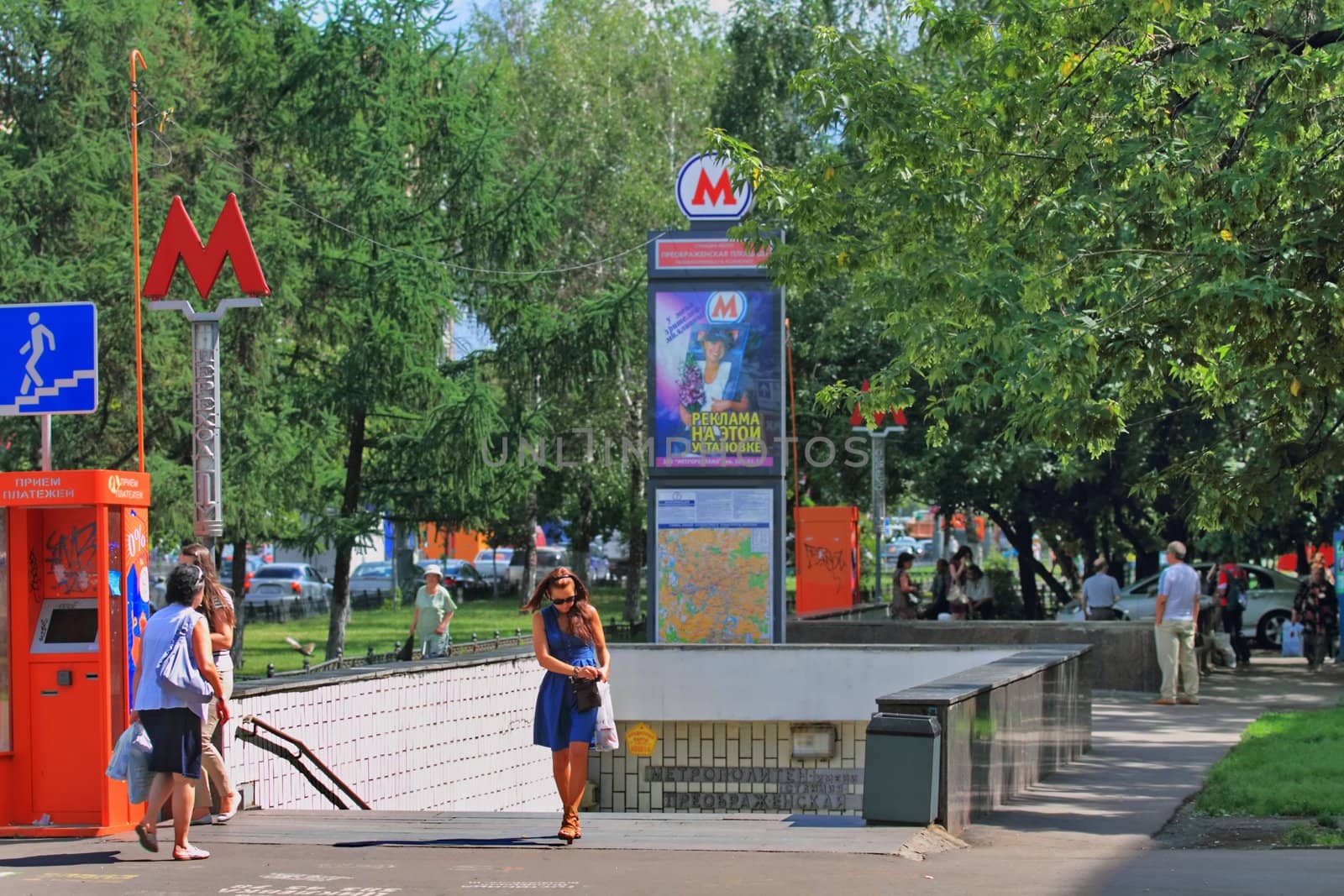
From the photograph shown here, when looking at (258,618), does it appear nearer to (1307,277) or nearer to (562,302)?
(562,302)

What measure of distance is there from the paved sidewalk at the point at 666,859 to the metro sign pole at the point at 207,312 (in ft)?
9.51

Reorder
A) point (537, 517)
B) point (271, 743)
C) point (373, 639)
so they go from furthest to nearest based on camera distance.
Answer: point (537, 517)
point (373, 639)
point (271, 743)

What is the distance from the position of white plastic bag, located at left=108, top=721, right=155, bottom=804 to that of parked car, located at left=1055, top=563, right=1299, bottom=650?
74.9ft

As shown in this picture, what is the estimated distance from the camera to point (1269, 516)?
93.2 feet

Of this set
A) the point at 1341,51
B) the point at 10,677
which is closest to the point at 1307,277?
the point at 1341,51

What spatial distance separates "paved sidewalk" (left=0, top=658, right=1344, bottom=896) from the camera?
7.88 m

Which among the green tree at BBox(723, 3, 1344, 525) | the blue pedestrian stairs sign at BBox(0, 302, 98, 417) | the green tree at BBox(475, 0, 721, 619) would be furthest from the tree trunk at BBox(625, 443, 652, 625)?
the blue pedestrian stairs sign at BBox(0, 302, 98, 417)

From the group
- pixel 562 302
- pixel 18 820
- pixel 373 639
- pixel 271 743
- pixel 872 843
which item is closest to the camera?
pixel 872 843

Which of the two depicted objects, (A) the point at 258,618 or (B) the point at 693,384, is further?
(A) the point at 258,618

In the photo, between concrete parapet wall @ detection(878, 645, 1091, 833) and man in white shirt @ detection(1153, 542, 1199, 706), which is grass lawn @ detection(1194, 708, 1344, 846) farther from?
man in white shirt @ detection(1153, 542, 1199, 706)

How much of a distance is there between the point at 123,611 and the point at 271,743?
1.53 meters

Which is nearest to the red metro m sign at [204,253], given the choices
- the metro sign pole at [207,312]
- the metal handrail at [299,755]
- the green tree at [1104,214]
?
the metro sign pole at [207,312]

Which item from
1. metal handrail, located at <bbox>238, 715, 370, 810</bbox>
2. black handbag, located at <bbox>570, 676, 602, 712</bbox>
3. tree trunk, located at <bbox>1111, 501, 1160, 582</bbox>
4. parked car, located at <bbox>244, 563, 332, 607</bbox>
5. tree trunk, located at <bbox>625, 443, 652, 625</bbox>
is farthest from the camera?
parked car, located at <bbox>244, 563, 332, 607</bbox>

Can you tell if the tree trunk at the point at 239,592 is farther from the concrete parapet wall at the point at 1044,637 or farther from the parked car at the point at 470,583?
the parked car at the point at 470,583
